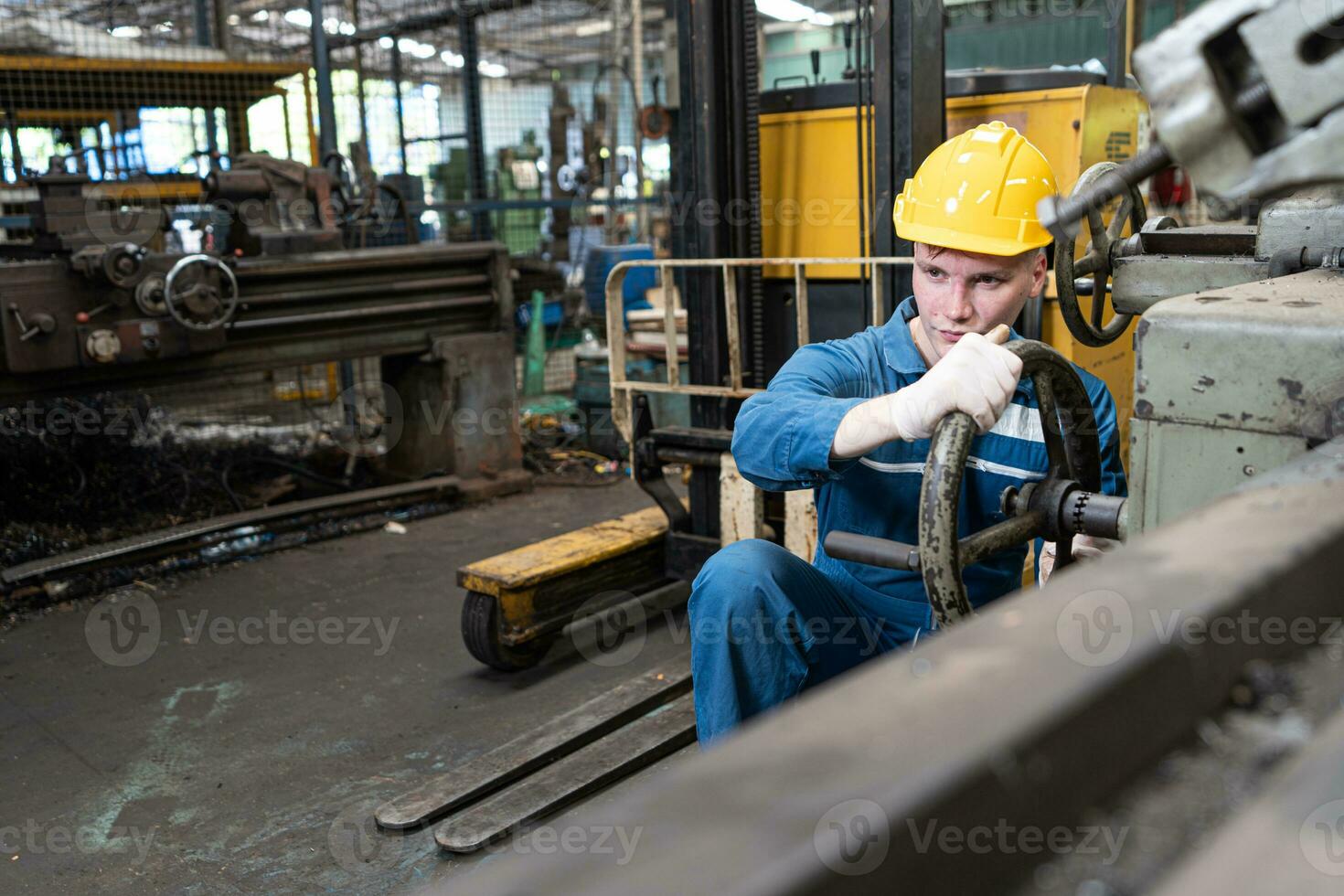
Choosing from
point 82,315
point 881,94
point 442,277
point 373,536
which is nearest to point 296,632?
point 373,536

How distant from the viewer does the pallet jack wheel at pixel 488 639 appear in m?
2.79

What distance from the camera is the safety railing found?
2656mm

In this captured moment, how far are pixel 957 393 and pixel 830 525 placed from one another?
54cm

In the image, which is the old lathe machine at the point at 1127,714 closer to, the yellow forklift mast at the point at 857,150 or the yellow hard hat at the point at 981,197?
the yellow hard hat at the point at 981,197

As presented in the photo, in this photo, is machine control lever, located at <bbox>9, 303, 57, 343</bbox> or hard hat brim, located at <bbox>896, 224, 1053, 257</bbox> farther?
machine control lever, located at <bbox>9, 303, 57, 343</bbox>

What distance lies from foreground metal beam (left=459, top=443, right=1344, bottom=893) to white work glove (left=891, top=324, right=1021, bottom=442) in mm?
611

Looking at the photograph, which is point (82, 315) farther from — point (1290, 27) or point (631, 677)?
point (1290, 27)

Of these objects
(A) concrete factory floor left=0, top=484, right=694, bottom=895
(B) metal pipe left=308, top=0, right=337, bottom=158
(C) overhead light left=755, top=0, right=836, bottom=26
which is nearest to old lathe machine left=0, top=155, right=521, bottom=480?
(B) metal pipe left=308, top=0, right=337, bottom=158

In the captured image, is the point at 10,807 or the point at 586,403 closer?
the point at 10,807

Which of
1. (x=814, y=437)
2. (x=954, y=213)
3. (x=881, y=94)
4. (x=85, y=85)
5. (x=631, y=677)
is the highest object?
(x=85, y=85)

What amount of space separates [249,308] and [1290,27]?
12.3 feet

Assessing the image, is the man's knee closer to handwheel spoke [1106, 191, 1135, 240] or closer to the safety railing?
handwheel spoke [1106, 191, 1135, 240]

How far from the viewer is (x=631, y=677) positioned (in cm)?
282

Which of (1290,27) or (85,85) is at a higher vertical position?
(85,85)
